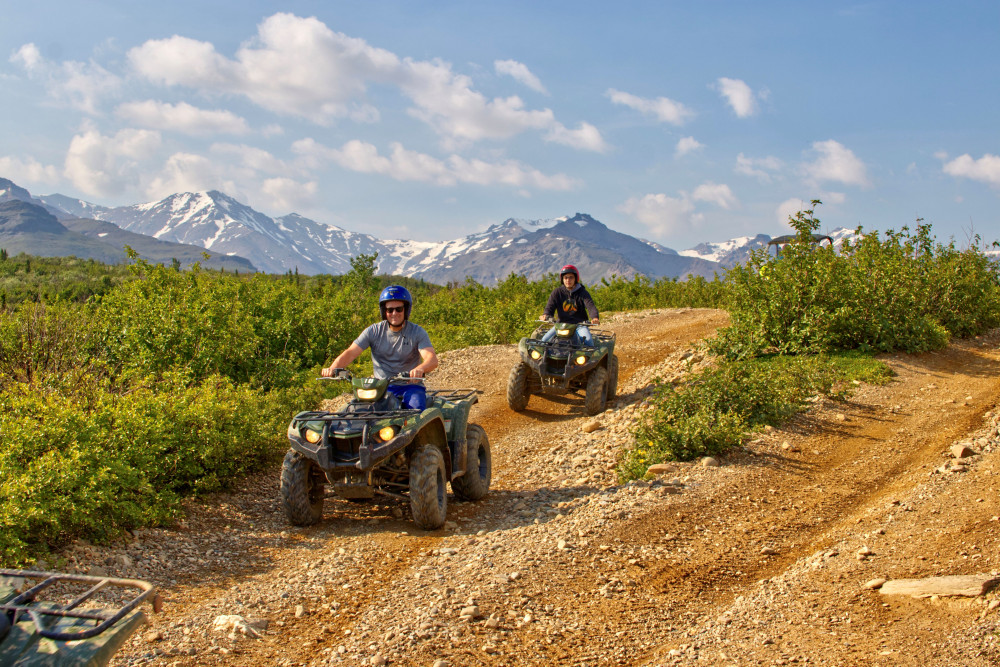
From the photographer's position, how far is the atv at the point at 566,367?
464 inches

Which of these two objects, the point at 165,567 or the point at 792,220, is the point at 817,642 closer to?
the point at 165,567

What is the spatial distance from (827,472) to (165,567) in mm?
6715

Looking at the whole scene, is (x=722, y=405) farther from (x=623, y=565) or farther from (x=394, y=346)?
(x=394, y=346)

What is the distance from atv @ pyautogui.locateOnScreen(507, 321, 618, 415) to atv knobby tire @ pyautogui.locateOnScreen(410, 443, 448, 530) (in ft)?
17.6

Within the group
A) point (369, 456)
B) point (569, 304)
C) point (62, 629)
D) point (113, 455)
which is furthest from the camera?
point (569, 304)

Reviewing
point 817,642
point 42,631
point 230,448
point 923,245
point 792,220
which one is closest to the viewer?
point 42,631

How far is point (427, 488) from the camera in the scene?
6434 millimetres

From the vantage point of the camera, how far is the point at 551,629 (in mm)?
4793

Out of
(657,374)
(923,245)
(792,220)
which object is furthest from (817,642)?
(923,245)

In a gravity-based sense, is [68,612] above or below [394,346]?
below

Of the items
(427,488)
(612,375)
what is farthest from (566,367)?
(427,488)

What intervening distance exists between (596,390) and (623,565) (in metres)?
6.14

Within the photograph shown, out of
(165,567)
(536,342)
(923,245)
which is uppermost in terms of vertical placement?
(923,245)

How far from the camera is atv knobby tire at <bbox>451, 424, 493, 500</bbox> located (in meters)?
7.57
